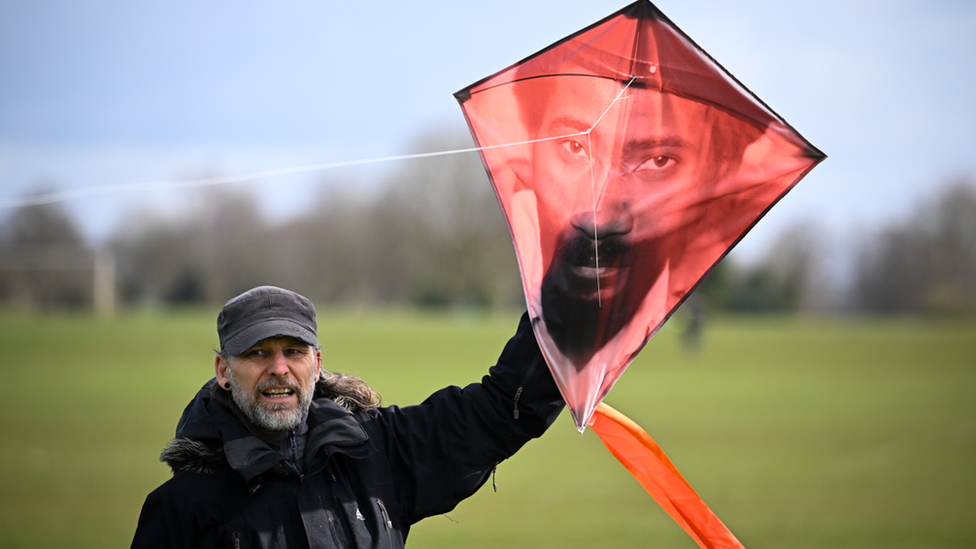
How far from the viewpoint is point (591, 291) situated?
10.5 feet

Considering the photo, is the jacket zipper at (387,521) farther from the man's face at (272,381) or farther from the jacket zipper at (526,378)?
the jacket zipper at (526,378)

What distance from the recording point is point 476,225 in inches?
3551

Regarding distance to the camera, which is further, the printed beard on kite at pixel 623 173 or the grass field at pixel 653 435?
the grass field at pixel 653 435

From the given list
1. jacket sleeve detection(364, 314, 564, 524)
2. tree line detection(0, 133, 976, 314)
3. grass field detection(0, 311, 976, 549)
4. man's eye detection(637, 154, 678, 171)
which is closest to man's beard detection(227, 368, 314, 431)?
jacket sleeve detection(364, 314, 564, 524)

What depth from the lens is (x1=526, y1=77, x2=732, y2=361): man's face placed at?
10.5 ft

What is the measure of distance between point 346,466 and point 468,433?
455 millimetres

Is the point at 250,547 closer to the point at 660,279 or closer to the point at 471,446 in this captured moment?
the point at 471,446

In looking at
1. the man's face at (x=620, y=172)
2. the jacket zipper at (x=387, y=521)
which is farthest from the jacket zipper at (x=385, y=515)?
the man's face at (x=620, y=172)

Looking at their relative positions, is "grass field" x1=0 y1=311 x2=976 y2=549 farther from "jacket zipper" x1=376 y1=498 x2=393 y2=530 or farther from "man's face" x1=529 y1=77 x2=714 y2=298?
"man's face" x1=529 y1=77 x2=714 y2=298

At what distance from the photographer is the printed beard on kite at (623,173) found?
3.19 metres

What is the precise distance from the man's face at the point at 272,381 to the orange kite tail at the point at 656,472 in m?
1.23

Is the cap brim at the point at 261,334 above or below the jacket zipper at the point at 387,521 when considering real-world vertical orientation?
above

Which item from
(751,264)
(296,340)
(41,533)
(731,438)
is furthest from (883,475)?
(751,264)

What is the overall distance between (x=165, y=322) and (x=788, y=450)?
40.6 meters
